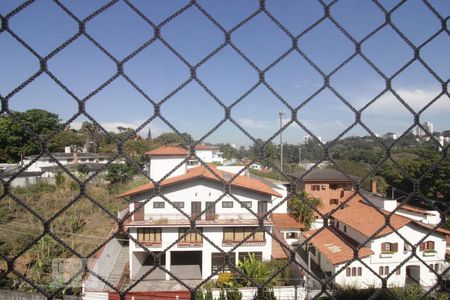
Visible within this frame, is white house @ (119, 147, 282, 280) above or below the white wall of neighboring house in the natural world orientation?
below

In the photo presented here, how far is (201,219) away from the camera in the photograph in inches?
266

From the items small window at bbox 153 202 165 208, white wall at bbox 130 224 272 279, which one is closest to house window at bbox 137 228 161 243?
white wall at bbox 130 224 272 279

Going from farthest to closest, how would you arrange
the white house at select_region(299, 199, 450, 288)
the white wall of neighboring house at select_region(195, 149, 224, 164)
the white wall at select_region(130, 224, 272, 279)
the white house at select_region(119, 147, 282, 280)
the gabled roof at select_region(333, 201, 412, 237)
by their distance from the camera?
the white wall at select_region(130, 224, 272, 279) → the white house at select_region(119, 147, 282, 280) → the white house at select_region(299, 199, 450, 288) → the gabled roof at select_region(333, 201, 412, 237) → the white wall of neighboring house at select_region(195, 149, 224, 164)

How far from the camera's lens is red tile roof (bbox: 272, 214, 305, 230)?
30.3 ft

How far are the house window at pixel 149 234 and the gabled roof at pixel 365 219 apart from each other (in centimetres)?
356

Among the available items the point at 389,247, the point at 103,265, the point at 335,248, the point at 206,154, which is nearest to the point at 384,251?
the point at 389,247

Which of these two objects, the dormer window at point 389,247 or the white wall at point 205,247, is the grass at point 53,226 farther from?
the dormer window at point 389,247

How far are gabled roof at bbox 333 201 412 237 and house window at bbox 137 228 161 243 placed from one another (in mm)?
3556

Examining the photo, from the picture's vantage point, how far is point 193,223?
2.17 feet

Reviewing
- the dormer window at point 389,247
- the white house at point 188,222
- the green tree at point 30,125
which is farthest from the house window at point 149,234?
the green tree at point 30,125

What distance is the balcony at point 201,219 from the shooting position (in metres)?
6.53

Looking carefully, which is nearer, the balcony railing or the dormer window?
the dormer window

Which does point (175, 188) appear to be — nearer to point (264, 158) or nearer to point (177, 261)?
point (177, 261)

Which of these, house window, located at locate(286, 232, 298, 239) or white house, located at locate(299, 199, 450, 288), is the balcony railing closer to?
white house, located at locate(299, 199, 450, 288)
